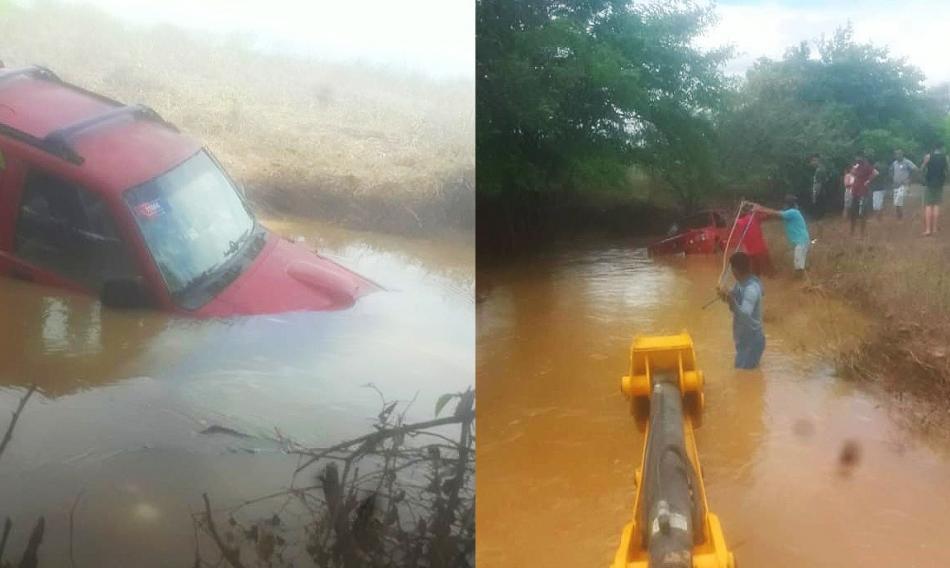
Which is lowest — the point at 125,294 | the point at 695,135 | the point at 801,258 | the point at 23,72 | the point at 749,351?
the point at 749,351

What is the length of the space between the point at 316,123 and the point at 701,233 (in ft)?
3.20

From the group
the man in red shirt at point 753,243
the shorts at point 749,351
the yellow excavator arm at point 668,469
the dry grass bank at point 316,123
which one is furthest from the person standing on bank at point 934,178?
the dry grass bank at point 316,123

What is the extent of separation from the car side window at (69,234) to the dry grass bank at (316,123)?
268 mm

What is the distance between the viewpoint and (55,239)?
2164 millimetres

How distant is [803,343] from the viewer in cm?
207

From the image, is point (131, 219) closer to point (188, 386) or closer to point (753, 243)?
point (188, 386)

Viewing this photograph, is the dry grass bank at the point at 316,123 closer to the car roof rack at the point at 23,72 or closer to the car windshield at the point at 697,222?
the car roof rack at the point at 23,72

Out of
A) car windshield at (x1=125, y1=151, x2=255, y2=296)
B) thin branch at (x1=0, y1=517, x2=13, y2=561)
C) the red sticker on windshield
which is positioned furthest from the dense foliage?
thin branch at (x1=0, y1=517, x2=13, y2=561)

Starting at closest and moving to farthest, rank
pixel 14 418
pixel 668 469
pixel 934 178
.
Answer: pixel 668 469 → pixel 934 178 → pixel 14 418

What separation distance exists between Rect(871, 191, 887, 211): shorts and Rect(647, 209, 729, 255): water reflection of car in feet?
1.12

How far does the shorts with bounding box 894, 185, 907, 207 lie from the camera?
205 centimetres

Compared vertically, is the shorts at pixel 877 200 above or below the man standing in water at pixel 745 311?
above

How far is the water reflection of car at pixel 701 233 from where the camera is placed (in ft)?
6.94

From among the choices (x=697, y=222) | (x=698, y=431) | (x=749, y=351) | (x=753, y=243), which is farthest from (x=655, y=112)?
(x=698, y=431)
